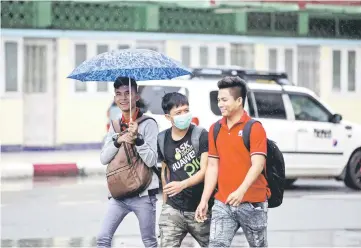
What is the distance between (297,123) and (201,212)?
8.82 meters

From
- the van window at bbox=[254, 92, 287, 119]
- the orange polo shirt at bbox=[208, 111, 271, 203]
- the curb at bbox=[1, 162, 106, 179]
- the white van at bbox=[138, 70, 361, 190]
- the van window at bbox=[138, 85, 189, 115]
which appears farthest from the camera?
the curb at bbox=[1, 162, 106, 179]

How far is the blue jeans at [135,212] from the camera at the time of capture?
7961 mm

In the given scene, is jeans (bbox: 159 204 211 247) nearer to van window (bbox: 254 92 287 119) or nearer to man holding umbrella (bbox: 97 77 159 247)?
man holding umbrella (bbox: 97 77 159 247)

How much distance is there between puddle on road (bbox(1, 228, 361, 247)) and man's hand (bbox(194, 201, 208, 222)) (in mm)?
3478

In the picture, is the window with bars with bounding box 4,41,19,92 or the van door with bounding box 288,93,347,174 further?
the window with bars with bounding box 4,41,19,92

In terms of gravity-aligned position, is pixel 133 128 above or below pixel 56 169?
above

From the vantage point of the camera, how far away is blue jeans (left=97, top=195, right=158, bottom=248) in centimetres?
796

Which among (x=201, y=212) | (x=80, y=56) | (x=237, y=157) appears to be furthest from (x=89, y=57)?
(x=237, y=157)

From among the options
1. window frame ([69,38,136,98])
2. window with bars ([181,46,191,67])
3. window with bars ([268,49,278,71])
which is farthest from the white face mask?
window with bars ([268,49,278,71])

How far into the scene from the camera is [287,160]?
15906mm

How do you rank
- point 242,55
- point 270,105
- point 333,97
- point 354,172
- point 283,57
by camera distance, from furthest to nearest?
point 333,97 → point 283,57 → point 242,55 → point 354,172 → point 270,105

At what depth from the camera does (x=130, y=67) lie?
7.96 m

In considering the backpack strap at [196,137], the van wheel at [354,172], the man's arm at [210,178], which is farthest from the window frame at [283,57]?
the man's arm at [210,178]

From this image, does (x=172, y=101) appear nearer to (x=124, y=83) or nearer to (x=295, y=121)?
(x=124, y=83)
